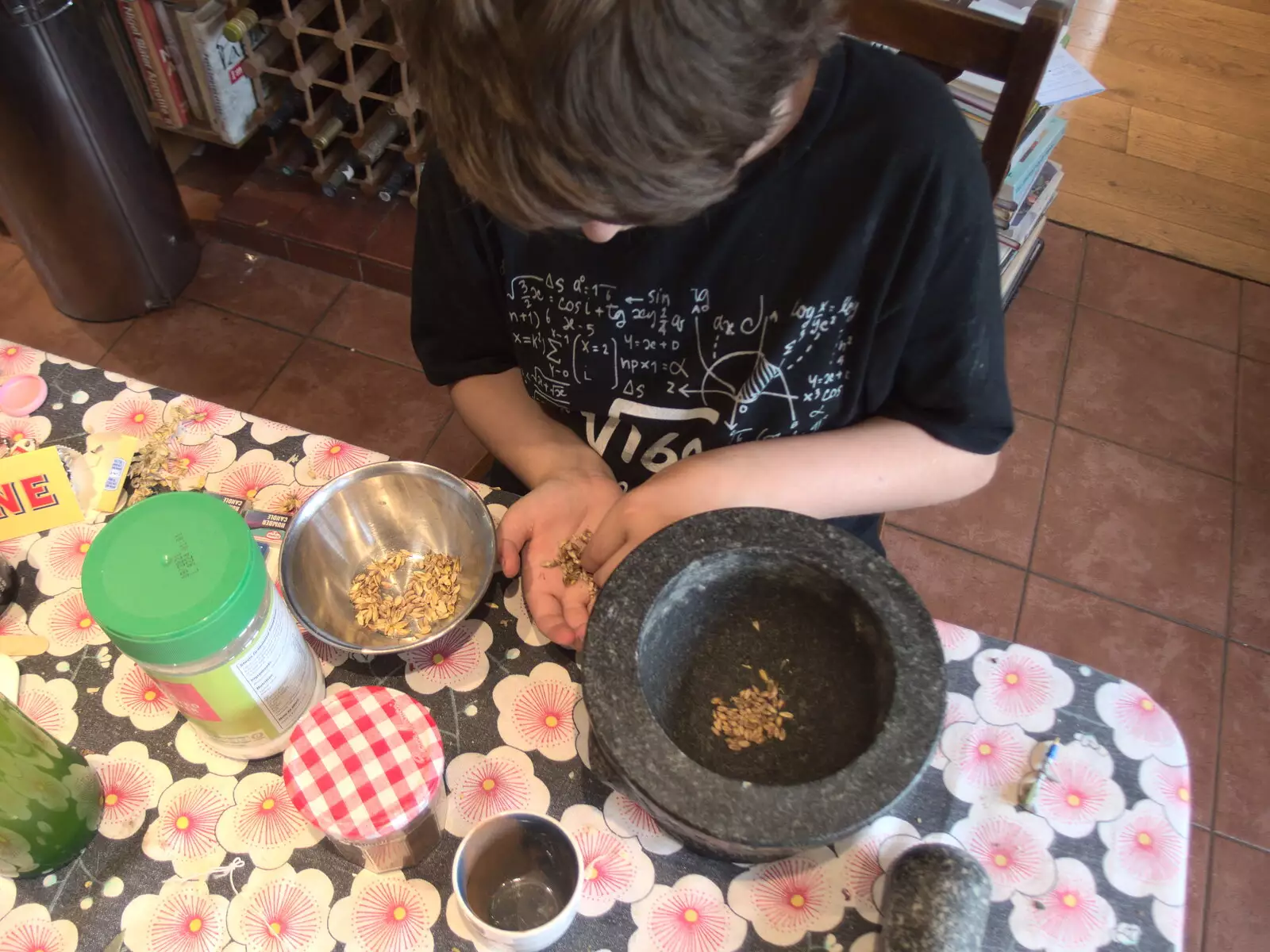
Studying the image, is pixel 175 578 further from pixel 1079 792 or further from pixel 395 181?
pixel 395 181

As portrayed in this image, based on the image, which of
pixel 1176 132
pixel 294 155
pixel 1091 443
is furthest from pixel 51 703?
pixel 1176 132

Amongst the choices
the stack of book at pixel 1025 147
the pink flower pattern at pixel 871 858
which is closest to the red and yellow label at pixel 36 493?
the pink flower pattern at pixel 871 858

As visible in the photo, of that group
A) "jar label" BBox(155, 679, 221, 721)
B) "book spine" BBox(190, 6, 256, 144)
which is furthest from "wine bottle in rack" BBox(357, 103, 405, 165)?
"jar label" BBox(155, 679, 221, 721)

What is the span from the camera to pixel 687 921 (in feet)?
2.09

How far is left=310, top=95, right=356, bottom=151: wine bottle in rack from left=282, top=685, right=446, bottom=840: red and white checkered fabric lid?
153 cm

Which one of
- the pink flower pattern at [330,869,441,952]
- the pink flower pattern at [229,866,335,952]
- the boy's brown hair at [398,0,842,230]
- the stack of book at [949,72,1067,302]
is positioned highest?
the boy's brown hair at [398,0,842,230]

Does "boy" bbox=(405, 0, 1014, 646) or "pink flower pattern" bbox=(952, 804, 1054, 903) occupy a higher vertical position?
"boy" bbox=(405, 0, 1014, 646)

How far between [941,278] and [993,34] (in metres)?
0.26

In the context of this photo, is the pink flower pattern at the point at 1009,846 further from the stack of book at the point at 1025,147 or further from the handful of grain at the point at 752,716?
the stack of book at the point at 1025,147

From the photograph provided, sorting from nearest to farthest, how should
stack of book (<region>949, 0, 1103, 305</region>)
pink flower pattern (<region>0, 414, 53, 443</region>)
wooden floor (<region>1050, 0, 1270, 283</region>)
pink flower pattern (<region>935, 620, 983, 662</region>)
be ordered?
1. pink flower pattern (<region>935, 620, 983, 662</region>)
2. pink flower pattern (<region>0, 414, 53, 443</region>)
3. stack of book (<region>949, 0, 1103, 305</region>)
4. wooden floor (<region>1050, 0, 1270, 283</region>)

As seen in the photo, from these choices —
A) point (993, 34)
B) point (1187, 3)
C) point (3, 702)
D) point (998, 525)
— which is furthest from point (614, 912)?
point (1187, 3)

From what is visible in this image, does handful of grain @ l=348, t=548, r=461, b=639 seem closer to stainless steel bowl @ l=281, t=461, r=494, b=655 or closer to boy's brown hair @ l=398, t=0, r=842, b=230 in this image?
stainless steel bowl @ l=281, t=461, r=494, b=655

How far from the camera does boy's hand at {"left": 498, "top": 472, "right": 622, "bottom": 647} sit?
0.73m

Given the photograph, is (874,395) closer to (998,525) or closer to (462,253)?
(462,253)
